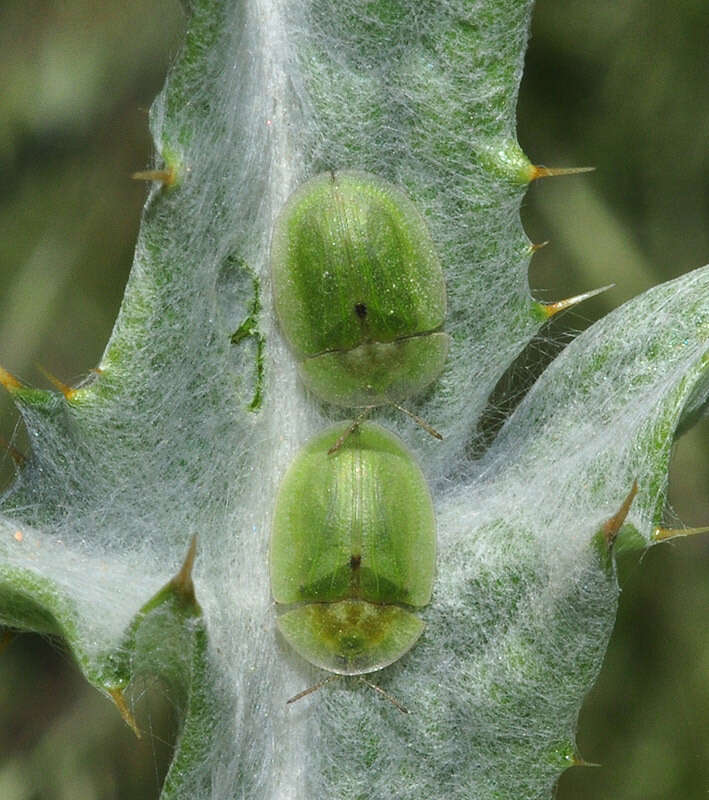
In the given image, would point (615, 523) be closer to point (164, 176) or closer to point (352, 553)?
point (352, 553)

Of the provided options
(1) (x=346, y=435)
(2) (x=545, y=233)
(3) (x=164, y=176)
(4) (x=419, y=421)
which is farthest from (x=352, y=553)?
(2) (x=545, y=233)

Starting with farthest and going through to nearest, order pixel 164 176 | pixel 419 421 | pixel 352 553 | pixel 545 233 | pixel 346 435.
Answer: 1. pixel 545 233
2. pixel 419 421
3. pixel 346 435
4. pixel 352 553
5. pixel 164 176

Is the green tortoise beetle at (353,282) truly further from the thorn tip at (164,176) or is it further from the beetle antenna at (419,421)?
the thorn tip at (164,176)

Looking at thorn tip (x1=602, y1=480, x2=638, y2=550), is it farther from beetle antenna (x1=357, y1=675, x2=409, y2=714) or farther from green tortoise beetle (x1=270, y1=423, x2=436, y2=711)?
beetle antenna (x1=357, y1=675, x2=409, y2=714)

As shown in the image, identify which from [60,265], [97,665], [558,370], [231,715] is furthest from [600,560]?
[60,265]

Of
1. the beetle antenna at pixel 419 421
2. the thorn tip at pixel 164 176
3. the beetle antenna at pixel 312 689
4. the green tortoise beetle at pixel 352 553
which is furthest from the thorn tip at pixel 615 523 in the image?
the thorn tip at pixel 164 176

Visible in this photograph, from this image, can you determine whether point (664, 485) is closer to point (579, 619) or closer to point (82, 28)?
point (579, 619)
